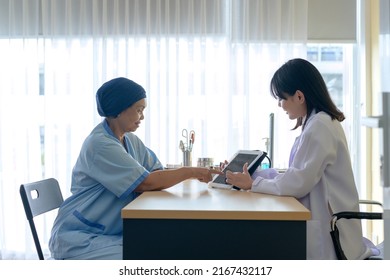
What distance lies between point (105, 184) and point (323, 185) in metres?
0.77

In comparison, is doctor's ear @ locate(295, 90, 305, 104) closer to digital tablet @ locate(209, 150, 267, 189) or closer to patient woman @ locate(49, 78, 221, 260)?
digital tablet @ locate(209, 150, 267, 189)

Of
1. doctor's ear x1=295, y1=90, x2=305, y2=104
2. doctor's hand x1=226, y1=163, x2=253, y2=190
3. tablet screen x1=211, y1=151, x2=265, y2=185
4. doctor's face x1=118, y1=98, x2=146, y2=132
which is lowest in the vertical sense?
doctor's hand x1=226, y1=163, x2=253, y2=190

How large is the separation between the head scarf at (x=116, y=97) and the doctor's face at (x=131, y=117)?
0.02 metres

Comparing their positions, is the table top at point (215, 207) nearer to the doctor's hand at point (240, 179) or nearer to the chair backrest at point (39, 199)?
the doctor's hand at point (240, 179)

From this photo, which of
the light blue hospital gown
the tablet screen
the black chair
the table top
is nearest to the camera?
the table top

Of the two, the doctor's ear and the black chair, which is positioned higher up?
the doctor's ear

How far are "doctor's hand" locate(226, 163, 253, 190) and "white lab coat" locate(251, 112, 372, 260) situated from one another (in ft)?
0.33

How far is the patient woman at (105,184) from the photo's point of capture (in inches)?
72.7

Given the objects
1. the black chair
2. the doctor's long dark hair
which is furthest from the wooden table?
the doctor's long dark hair

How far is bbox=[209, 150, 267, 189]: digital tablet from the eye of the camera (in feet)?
6.52

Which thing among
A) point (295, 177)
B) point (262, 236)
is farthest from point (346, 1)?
point (262, 236)

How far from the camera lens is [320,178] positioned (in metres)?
1.79

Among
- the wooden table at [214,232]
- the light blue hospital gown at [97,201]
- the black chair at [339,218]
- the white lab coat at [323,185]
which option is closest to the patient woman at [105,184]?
the light blue hospital gown at [97,201]

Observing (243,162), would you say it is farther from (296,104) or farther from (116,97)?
(116,97)
